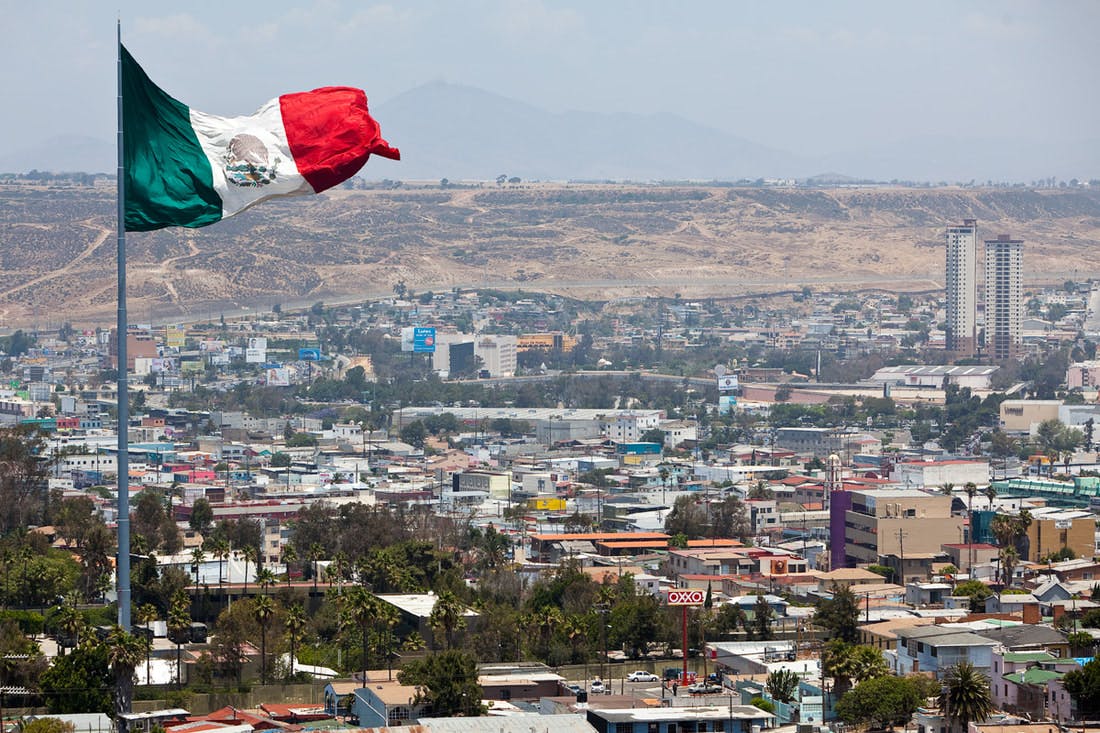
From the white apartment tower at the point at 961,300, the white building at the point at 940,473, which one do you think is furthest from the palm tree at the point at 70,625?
the white apartment tower at the point at 961,300

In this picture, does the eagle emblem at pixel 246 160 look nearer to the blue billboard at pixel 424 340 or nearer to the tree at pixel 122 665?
the tree at pixel 122 665

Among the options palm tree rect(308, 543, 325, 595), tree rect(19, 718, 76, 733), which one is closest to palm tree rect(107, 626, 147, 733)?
tree rect(19, 718, 76, 733)

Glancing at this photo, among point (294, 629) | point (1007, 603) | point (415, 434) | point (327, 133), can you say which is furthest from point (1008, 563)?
point (415, 434)

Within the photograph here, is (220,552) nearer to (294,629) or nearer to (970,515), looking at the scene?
(294,629)

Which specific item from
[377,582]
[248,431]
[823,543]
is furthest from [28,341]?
[377,582]

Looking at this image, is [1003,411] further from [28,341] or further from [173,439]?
[28,341]

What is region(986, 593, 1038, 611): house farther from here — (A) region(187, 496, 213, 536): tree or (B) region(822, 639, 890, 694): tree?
(A) region(187, 496, 213, 536): tree
